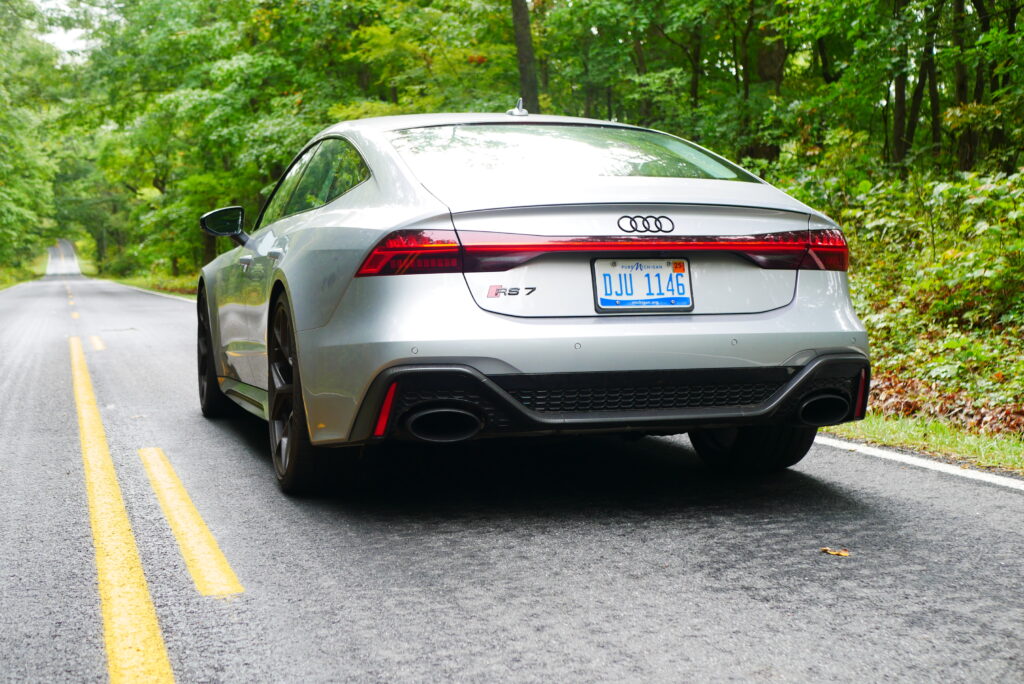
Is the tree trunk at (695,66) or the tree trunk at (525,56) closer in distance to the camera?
the tree trunk at (525,56)

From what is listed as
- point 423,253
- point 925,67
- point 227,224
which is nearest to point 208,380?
point 227,224

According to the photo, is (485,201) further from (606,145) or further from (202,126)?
(202,126)

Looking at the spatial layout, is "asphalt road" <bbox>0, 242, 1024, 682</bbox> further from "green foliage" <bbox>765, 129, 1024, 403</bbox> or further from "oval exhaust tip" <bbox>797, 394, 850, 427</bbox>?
"green foliage" <bbox>765, 129, 1024, 403</bbox>

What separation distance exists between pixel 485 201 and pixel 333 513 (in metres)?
1.45

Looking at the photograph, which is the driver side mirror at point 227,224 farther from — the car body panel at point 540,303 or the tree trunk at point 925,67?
the tree trunk at point 925,67

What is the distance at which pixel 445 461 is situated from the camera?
525cm

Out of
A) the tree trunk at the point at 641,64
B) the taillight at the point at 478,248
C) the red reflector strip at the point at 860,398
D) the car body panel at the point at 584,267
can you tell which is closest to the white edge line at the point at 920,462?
the red reflector strip at the point at 860,398

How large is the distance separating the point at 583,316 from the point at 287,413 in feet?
5.44

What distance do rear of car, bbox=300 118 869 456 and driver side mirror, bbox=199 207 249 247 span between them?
1900 millimetres

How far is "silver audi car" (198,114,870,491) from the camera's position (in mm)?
3736

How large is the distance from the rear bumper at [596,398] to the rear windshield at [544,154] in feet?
2.70

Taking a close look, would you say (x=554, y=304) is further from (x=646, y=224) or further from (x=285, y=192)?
(x=285, y=192)

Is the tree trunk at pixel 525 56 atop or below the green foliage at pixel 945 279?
atop

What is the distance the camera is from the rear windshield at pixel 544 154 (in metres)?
4.14
